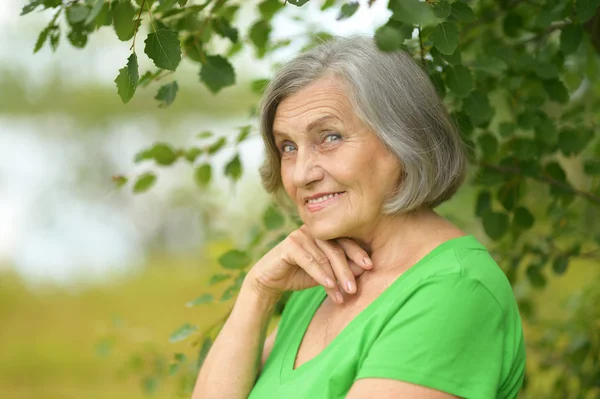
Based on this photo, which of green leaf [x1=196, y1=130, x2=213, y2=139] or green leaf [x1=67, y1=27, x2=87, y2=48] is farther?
green leaf [x1=196, y1=130, x2=213, y2=139]

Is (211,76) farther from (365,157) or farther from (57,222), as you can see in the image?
(57,222)

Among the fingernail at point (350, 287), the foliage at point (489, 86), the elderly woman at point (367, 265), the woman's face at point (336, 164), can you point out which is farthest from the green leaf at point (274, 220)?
the fingernail at point (350, 287)

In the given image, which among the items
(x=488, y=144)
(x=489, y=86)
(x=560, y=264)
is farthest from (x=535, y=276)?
(x=489, y=86)

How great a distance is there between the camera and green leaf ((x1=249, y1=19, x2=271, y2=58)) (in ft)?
9.70

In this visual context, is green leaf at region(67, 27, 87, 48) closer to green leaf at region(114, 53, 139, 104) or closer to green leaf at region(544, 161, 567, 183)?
green leaf at region(114, 53, 139, 104)

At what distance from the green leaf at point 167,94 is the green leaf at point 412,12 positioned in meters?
Result: 0.88

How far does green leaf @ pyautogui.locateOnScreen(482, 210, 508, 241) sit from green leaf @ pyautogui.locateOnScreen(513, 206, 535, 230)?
0.05 m

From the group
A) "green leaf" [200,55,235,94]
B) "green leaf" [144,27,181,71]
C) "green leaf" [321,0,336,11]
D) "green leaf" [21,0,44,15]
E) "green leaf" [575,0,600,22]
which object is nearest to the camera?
"green leaf" [144,27,181,71]

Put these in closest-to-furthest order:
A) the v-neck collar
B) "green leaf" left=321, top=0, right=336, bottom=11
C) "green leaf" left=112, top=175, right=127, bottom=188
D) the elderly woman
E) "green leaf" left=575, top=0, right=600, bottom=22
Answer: the elderly woman, the v-neck collar, "green leaf" left=575, top=0, right=600, bottom=22, "green leaf" left=112, top=175, right=127, bottom=188, "green leaf" left=321, top=0, right=336, bottom=11

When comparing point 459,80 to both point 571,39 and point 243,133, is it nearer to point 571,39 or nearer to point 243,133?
point 571,39

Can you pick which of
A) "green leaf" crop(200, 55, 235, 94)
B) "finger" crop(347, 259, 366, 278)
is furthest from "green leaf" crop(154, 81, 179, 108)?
"finger" crop(347, 259, 366, 278)

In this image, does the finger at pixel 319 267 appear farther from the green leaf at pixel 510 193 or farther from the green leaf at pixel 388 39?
the green leaf at pixel 510 193

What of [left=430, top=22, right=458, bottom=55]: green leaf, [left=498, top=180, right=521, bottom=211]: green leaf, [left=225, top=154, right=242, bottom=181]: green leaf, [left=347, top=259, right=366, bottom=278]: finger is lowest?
[left=498, top=180, right=521, bottom=211]: green leaf

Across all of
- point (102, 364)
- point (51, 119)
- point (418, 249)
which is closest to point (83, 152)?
point (51, 119)
